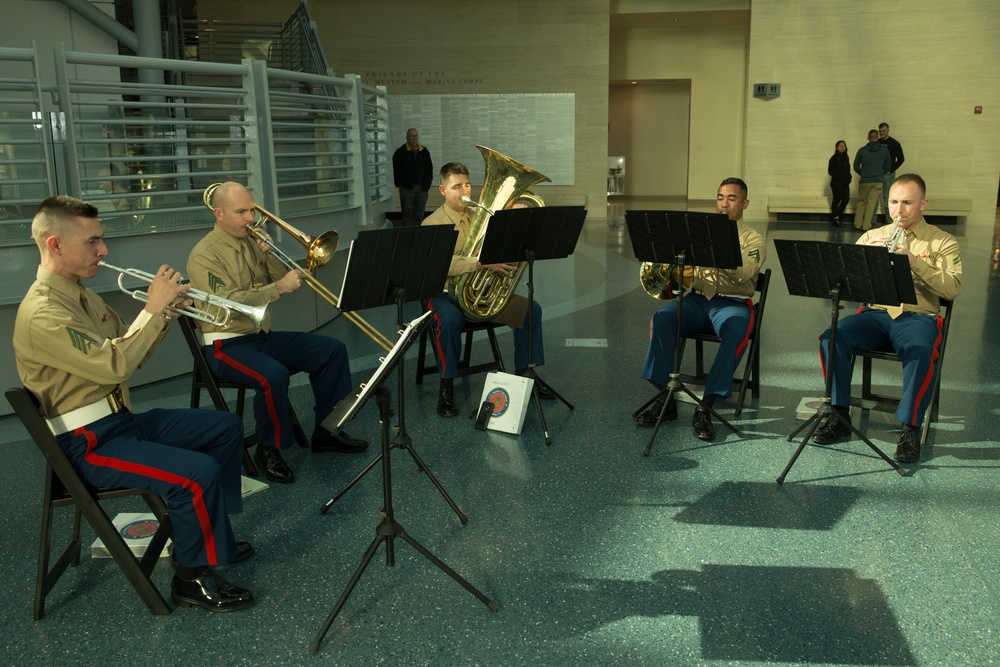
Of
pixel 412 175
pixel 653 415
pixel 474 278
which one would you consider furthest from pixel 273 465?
pixel 412 175

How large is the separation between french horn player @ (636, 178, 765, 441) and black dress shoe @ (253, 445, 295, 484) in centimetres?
184

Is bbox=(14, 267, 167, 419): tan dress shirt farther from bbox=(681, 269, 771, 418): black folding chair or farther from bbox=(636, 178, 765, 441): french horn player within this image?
bbox=(681, 269, 771, 418): black folding chair

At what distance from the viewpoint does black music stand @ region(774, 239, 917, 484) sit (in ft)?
11.8

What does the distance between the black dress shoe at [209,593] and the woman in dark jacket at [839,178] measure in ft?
45.1

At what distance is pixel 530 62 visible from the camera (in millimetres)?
15703

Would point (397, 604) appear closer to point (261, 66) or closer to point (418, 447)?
point (418, 447)

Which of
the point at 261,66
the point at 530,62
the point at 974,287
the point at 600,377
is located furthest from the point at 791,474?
the point at 530,62

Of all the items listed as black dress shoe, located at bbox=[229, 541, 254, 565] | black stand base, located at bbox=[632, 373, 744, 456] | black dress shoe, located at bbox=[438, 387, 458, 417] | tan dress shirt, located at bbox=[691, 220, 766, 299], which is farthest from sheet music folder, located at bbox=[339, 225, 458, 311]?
tan dress shirt, located at bbox=[691, 220, 766, 299]

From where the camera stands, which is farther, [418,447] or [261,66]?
[261,66]

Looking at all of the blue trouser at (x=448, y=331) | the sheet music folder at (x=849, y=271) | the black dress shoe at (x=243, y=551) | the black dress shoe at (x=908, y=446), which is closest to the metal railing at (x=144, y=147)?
the blue trouser at (x=448, y=331)

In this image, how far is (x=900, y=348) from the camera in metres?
4.01

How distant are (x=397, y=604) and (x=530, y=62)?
14.3m

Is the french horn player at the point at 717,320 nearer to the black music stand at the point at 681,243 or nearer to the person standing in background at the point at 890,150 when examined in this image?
the black music stand at the point at 681,243

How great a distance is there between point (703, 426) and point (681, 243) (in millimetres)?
952
